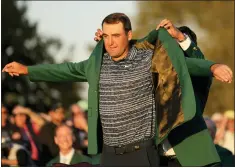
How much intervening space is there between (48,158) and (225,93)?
89.2ft

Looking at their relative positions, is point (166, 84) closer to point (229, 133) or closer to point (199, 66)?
point (199, 66)

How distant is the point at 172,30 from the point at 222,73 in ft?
2.32

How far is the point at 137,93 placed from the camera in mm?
7922

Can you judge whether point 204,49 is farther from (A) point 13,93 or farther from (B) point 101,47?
(B) point 101,47

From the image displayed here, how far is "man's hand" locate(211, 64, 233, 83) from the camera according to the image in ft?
24.6

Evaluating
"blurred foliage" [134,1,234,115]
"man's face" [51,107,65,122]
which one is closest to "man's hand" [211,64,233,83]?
"man's face" [51,107,65,122]

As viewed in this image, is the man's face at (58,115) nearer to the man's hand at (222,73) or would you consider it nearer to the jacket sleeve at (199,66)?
the jacket sleeve at (199,66)

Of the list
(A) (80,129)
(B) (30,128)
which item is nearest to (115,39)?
(A) (80,129)

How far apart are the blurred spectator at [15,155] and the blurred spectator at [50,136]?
1.18 feet

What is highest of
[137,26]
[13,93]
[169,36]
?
[169,36]

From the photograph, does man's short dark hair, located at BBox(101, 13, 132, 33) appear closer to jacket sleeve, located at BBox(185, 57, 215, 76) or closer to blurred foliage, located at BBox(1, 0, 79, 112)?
jacket sleeve, located at BBox(185, 57, 215, 76)

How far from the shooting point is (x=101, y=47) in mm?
8250

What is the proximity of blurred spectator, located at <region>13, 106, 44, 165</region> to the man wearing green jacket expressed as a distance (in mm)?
5755

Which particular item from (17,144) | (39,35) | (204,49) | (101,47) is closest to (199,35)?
(204,49)
